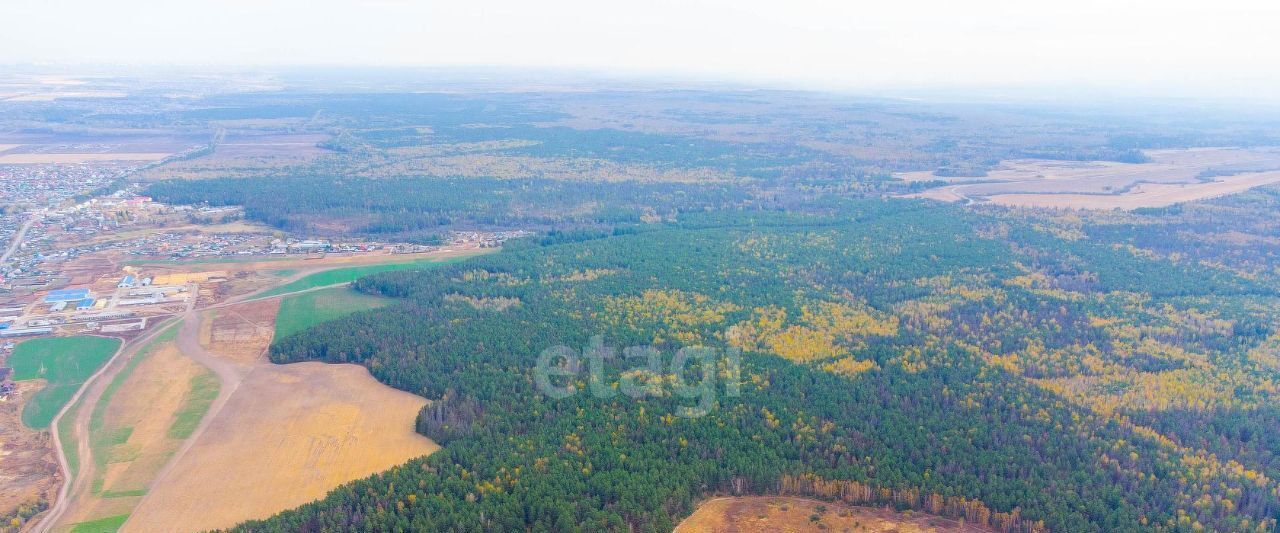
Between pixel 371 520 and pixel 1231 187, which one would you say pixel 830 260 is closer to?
pixel 371 520

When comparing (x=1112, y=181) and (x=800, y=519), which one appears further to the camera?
(x=1112, y=181)

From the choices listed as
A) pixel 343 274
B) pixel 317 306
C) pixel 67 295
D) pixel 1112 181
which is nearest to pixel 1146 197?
pixel 1112 181

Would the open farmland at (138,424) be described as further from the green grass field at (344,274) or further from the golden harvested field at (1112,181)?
the golden harvested field at (1112,181)

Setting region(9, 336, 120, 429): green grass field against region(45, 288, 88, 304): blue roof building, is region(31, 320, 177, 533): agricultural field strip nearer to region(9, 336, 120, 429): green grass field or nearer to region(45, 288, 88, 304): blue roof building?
region(9, 336, 120, 429): green grass field

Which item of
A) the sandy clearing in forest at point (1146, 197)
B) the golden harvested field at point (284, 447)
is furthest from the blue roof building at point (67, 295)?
the sandy clearing in forest at point (1146, 197)

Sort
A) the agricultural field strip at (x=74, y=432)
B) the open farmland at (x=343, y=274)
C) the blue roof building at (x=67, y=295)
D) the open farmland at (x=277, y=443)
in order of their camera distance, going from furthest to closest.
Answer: the open farmland at (x=343, y=274) → the blue roof building at (x=67, y=295) → the open farmland at (x=277, y=443) → the agricultural field strip at (x=74, y=432)

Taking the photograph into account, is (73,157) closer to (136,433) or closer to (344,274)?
(344,274)

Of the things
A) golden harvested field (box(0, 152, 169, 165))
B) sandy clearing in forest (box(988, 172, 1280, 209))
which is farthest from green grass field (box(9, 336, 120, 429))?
golden harvested field (box(0, 152, 169, 165))
